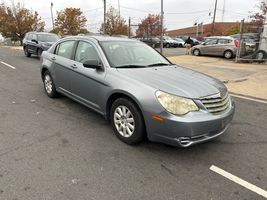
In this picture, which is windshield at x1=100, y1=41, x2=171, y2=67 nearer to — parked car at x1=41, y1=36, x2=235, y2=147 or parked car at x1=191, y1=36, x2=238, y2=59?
parked car at x1=41, y1=36, x2=235, y2=147

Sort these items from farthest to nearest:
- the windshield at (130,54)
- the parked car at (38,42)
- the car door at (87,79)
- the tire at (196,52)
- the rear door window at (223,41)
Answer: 1. the tire at (196,52)
2. the rear door window at (223,41)
3. the parked car at (38,42)
4. the windshield at (130,54)
5. the car door at (87,79)

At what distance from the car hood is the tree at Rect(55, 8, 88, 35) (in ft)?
137

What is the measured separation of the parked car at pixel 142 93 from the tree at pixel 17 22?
40.5m

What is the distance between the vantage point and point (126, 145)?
3.38 meters

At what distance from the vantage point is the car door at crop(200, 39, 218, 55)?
54.8ft

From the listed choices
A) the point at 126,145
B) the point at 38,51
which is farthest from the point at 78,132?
the point at 38,51

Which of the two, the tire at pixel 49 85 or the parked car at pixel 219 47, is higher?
the parked car at pixel 219 47

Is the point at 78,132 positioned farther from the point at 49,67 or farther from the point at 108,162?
the point at 49,67

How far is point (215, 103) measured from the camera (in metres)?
3.06

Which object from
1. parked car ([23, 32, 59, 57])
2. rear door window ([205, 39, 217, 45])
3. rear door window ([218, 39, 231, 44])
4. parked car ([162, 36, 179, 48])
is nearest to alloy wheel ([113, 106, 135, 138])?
parked car ([23, 32, 59, 57])

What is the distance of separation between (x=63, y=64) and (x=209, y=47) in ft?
47.7

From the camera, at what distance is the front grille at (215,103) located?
2963mm

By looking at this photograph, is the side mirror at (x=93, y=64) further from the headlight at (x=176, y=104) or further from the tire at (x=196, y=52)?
the tire at (x=196, y=52)

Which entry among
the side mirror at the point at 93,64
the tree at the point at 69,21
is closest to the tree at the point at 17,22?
the tree at the point at 69,21
